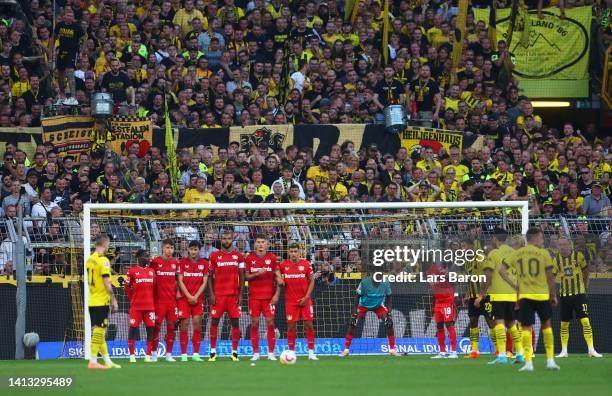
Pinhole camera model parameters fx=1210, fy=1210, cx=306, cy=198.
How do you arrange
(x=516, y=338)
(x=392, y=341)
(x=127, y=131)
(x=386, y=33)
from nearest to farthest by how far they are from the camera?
(x=516, y=338), (x=392, y=341), (x=127, y=131), (x=386, y=33)

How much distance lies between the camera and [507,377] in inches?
592

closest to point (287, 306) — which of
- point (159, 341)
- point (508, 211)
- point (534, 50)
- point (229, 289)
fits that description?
point (229, 289)

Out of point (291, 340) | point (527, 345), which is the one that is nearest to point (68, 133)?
point (291, 340)

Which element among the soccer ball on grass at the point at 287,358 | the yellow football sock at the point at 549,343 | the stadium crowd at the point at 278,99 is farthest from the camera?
the stadium crowd at the point at 278,99

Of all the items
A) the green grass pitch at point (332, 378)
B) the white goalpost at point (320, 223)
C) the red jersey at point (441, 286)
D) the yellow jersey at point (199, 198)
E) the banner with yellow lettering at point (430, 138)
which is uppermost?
the banner with yellow lettering at point (430, 138)

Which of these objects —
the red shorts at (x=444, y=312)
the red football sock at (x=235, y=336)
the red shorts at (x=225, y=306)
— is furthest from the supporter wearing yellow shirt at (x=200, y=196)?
the red shorts at (x=444, y=312)

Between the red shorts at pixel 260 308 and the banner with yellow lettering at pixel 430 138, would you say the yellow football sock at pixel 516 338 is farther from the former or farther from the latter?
the banner with yellow lettering at pixel 430 138

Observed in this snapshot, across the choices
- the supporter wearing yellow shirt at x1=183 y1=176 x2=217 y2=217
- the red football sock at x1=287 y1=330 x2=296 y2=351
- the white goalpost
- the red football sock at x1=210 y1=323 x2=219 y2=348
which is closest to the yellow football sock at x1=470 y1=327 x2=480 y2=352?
the white goalpost

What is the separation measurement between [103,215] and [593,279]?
8.85 metres

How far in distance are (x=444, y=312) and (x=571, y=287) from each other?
6.93ft

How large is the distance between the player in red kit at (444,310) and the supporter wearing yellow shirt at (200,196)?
14.7 ft

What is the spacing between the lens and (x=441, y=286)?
66.4ft

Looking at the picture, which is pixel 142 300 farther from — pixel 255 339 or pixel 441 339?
pixel 441 339

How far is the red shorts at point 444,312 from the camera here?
20.0m
